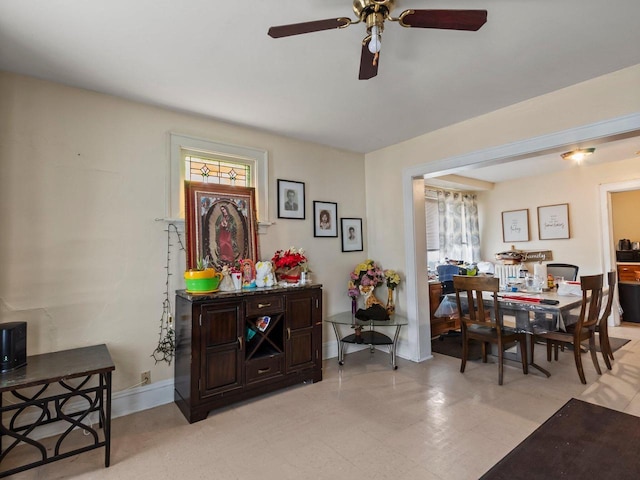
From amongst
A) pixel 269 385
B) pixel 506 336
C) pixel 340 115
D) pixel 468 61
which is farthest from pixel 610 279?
pixel 269 385

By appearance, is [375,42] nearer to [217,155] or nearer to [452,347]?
[217,155]

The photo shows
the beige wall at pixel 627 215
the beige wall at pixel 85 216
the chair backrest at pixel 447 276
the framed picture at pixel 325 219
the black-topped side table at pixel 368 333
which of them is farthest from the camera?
the beige wall at pixel 627 215

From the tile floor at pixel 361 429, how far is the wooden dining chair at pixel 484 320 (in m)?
0.29

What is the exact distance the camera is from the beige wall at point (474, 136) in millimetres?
2377

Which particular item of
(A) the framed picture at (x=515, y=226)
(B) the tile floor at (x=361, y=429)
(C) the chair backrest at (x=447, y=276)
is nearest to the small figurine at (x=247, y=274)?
(B) the tile floor at (x=361, y=429)

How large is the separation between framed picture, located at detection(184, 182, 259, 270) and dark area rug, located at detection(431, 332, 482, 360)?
2647 mm

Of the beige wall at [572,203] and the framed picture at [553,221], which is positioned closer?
the beige wall at [572,203]

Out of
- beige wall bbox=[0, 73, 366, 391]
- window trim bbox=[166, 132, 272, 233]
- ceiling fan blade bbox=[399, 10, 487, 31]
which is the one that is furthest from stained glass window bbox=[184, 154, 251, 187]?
ceiling fan blade bbox=[399, 10, 487, 31]

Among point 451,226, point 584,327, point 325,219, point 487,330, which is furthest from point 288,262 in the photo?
point 451,226

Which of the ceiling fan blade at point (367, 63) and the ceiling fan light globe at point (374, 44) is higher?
the ceiling fan blade at point (367, 63)

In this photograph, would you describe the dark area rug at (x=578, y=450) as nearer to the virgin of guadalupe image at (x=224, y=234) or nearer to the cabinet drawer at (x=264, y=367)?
the cabinet drawer at (x=264, y=367)

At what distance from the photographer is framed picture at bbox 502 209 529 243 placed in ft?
19.4

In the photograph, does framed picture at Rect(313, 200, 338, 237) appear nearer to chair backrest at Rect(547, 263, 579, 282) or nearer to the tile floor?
the tile floor

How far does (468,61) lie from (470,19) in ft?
2.88
